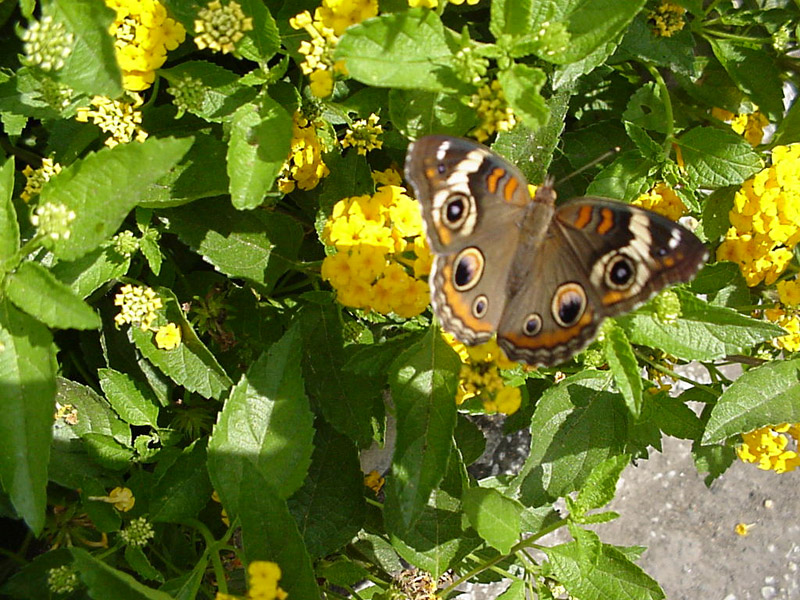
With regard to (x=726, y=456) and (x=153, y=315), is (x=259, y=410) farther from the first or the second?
(x=726, y=456)

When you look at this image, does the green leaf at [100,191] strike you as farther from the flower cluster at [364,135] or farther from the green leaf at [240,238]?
the flower cluster at [364,135]

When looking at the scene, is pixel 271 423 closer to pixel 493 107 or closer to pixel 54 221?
pixel 54 221

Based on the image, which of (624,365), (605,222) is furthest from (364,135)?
(624,365)

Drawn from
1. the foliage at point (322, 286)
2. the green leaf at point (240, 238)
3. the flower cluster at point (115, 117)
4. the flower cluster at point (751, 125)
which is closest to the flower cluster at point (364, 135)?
the foliage at point (322, 286)

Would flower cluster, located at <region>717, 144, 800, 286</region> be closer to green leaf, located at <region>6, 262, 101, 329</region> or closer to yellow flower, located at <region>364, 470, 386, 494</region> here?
yellow flower, located at <region>364, 470, 386, 494</region>

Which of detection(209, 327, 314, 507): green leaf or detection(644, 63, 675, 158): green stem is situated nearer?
detection(209, 327, 314, 507): green leaf

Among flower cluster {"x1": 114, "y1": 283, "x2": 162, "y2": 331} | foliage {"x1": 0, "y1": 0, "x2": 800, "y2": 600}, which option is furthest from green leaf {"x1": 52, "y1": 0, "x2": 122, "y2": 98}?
flower cluster {"x1": 114, "y1": 283, "x2": 162, "y2": 331}

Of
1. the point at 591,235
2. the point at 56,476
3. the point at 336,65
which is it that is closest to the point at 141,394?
the point at 56,476
